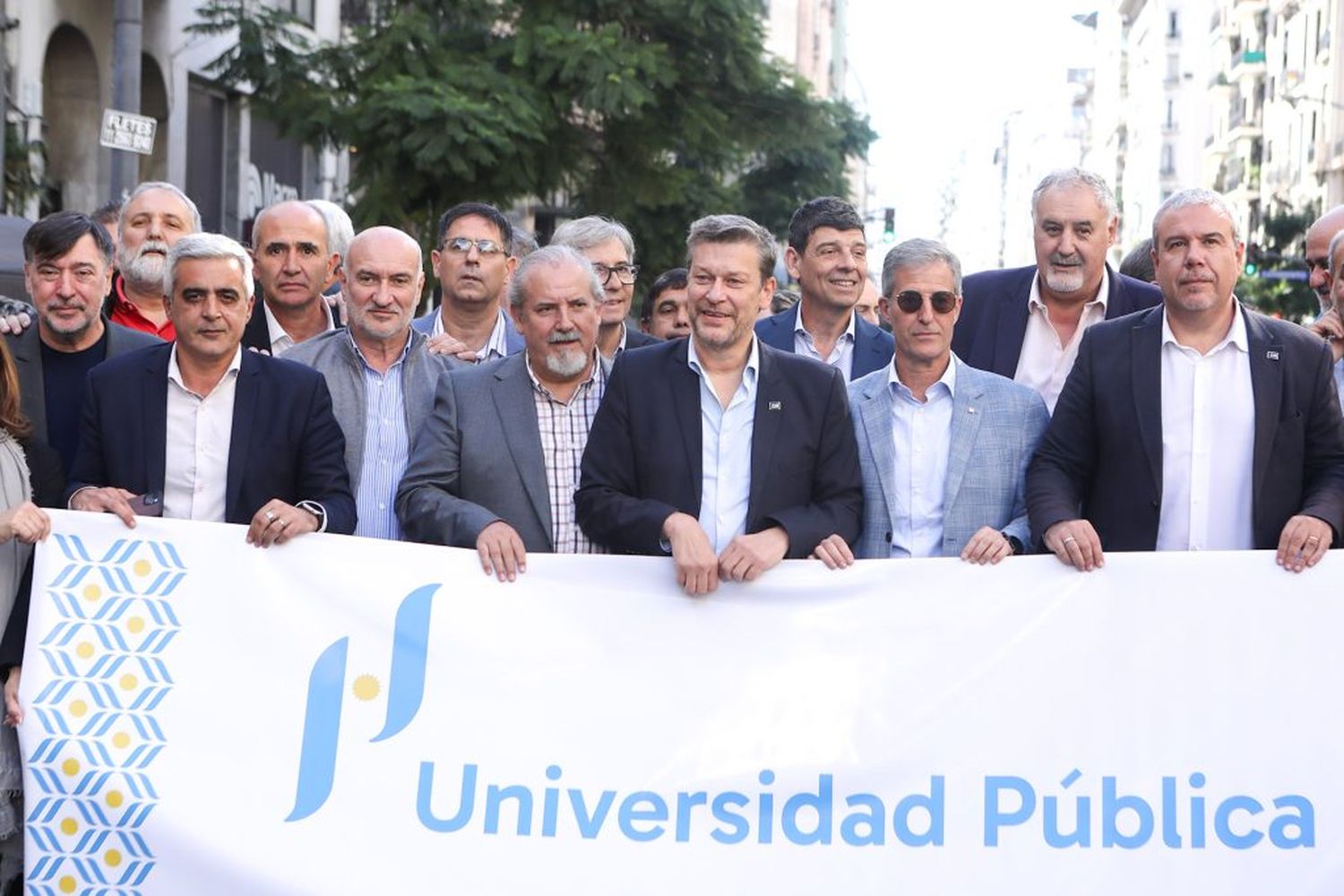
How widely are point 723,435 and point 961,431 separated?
2.44 feet

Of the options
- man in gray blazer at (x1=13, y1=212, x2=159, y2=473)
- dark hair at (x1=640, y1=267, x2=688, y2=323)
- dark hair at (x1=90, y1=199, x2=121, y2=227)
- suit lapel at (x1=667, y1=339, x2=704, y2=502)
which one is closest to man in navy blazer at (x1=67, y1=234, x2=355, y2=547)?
man in gray blazer at (x1=13, y1=212, x2=159, y2=473)

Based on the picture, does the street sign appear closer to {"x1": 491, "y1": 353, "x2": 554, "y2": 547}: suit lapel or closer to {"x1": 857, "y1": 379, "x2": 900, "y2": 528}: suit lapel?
{"x1": 491, "y1": 353, "x2": 554, "y2": 547}: suit lapel

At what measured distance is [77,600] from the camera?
5.61 meters

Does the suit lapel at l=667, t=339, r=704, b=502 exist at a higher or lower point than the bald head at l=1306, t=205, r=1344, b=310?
lower

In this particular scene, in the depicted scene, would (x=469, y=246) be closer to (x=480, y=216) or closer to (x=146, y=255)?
(x=480, y=216)

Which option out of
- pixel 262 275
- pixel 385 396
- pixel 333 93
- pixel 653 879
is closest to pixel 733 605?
pixel 653 879

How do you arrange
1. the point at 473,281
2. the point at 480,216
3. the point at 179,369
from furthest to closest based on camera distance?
the point at 480,216
the point at 473,281
the point at 179,369

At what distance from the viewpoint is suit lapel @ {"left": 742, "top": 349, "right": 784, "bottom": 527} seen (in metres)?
5.73

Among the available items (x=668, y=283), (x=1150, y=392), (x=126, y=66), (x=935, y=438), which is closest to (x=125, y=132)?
(x=126, y=66)

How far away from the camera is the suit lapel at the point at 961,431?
19.6 feet

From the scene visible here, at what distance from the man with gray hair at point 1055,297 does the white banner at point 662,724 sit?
1639mm

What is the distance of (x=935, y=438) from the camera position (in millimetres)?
6055

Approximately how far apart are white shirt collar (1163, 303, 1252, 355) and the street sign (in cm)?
1000

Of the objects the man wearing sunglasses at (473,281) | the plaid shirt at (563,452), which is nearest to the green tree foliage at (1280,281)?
the man wearing sunglasses at (473,281)
